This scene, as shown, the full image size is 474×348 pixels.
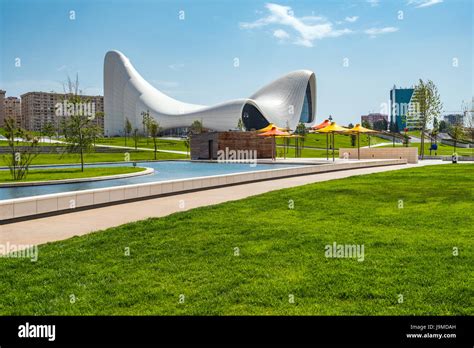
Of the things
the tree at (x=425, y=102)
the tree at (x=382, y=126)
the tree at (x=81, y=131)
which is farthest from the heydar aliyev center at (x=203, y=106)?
the tree at (x=81, y=131)

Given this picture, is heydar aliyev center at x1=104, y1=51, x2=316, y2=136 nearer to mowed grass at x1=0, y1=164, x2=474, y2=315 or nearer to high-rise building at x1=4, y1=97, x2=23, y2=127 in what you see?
high-rise building at x1=4, y1=97, x2=23, y2=127

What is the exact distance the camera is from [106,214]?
32.3 ft

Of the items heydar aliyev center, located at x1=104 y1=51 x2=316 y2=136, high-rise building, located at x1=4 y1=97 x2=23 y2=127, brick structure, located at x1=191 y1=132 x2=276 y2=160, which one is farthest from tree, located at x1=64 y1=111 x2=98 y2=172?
heydar aliyev center, located at x1=104 y1=51 x2=316 y2=136

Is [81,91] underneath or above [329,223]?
above

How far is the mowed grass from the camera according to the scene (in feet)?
14.3

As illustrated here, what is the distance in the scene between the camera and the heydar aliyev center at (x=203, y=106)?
327ft

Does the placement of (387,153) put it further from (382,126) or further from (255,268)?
(382,126)

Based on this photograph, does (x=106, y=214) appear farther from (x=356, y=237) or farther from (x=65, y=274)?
(x=356, y=237)

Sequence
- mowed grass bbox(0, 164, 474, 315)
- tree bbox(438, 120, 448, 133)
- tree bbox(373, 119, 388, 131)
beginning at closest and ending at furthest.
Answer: mowed grass bbox(0, 164, 474, 315) → tree bbox(438, 120, 448, 133) → tree bbox(373, 119, 388, 131)

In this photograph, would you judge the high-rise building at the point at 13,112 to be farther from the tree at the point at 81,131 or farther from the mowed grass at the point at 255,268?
the mowed grass at the point at 255,268

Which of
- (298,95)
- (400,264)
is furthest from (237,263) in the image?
(298,95)

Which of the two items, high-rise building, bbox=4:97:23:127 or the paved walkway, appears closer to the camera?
the paved walkway

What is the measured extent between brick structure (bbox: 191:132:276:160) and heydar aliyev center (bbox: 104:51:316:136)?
6350 centimetres
